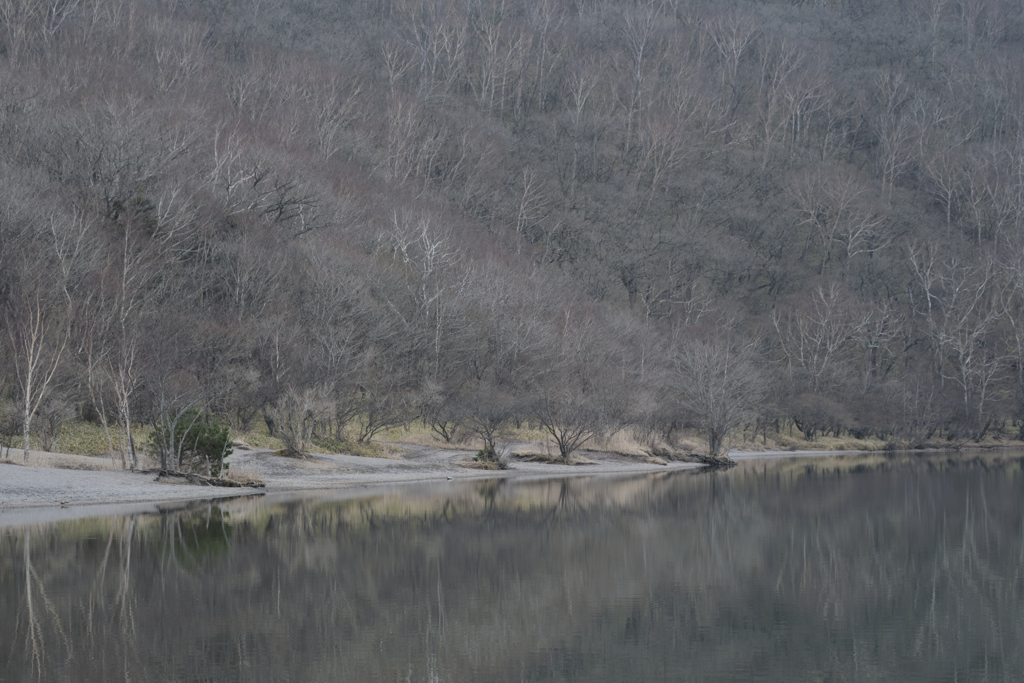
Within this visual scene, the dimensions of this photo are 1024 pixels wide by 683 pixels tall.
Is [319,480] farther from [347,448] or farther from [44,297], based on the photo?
[44,297]

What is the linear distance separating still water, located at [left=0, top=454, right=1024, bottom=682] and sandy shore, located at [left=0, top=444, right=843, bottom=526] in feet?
8.54

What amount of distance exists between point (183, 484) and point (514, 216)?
2883 inches

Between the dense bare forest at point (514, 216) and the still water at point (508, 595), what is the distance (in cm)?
1372

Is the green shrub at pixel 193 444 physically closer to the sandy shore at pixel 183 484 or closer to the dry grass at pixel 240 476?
the dry grass at pixel 240 476

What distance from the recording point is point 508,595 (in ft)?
55.4

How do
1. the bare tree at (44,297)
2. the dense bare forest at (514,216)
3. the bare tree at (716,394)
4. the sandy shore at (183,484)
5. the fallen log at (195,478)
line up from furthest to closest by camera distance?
the bare tree at (716,394), the dense bare forest at (514,216), the bare tree at (44,297), the fallen log at (195,478), the sandy shore at (183,484)

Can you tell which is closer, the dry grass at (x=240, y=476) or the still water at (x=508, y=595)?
the still water at (x=508, y=595)

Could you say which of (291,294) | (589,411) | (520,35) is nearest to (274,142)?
(291,294)

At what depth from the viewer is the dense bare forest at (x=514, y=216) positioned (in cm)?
5025

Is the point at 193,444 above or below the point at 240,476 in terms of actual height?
above

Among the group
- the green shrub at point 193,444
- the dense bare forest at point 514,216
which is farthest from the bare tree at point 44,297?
the green shrub at point 193,444

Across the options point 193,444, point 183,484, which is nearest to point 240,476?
point 193,444

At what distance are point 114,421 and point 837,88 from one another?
13471 cm

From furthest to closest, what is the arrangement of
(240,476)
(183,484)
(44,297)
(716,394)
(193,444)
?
(716,394)
(44,297)
(240,476)
(193,444)
(183,484)
